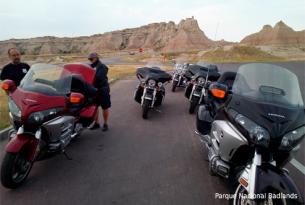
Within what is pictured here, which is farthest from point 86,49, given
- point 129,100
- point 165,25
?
point 129,100

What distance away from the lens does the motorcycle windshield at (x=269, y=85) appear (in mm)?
3525

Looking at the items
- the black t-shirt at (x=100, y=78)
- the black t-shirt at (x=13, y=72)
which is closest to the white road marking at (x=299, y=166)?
the black t-shirt at (x=100, y=78)

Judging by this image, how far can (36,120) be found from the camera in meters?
3.93

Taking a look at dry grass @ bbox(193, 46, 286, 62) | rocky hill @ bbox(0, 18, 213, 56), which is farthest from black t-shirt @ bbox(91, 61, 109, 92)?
rocky hill @ bbox(0, 18, 213, 56)

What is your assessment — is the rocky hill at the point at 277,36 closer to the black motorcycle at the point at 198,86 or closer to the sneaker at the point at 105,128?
the black motorcycle at the point at 198,86


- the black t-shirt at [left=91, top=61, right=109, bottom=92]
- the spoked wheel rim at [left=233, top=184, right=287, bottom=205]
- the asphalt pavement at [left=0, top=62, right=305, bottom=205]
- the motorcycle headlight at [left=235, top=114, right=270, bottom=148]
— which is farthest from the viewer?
the black t-shirt at [left=91, top=61, right=109, bottom=92]

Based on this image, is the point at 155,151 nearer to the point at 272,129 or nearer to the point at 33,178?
the point at 33,178

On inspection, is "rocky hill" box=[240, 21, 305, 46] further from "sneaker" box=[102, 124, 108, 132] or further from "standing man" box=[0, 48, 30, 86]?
"standing man" box=[0, 48, 30, 86]

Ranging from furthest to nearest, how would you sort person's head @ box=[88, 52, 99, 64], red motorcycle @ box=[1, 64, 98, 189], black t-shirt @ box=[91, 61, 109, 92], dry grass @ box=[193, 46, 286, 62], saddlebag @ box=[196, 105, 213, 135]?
1. dry grass @ box=[193, 46, 286, 62]
2. person's head @ box=[88, 52, 99, 64]
3. black t-shirt @ box=[91, 61, 109, 92]
4. saddlebag @ box=[196, 105, 213, 135]
5. red motorcycle @ box=[1, 64, 98, 189]

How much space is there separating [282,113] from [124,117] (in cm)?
526

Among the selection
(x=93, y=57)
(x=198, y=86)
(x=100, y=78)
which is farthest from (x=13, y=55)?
(x=198, y=86)

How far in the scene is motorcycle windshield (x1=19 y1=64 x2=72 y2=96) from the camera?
168 inches

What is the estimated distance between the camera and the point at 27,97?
3.98m

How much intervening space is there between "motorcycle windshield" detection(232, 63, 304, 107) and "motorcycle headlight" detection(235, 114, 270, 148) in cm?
39
